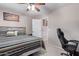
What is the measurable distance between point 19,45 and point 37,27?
393 millimetres

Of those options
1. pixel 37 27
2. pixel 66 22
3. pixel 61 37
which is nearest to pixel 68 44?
pixel 61 37

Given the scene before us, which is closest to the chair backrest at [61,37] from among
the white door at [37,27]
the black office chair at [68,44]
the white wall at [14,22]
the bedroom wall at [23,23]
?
the black office chair at [68,44]

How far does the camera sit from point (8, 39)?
4.20 feet

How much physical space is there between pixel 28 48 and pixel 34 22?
0.42 meters

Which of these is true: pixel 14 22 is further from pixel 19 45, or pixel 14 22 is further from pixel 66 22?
pixel 66 22

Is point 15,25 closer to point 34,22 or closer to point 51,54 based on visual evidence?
point 34,22

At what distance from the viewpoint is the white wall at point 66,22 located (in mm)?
1448

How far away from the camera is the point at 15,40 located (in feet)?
4.32

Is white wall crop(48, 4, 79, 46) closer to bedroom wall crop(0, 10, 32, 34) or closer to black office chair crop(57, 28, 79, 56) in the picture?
black office chair crop(57, 28, 79, 56)

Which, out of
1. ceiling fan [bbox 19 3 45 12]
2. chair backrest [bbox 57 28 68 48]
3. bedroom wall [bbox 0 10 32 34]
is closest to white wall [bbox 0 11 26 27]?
bedroom wall [bbox 0 10 32 34]

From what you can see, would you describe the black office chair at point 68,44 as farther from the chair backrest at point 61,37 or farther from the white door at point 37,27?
the white door at point 37,27

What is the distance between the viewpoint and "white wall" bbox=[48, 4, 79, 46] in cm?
145

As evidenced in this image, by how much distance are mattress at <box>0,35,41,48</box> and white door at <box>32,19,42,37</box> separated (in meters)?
0.07

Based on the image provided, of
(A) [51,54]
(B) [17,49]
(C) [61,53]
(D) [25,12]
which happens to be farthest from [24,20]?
(C) [61,53]
